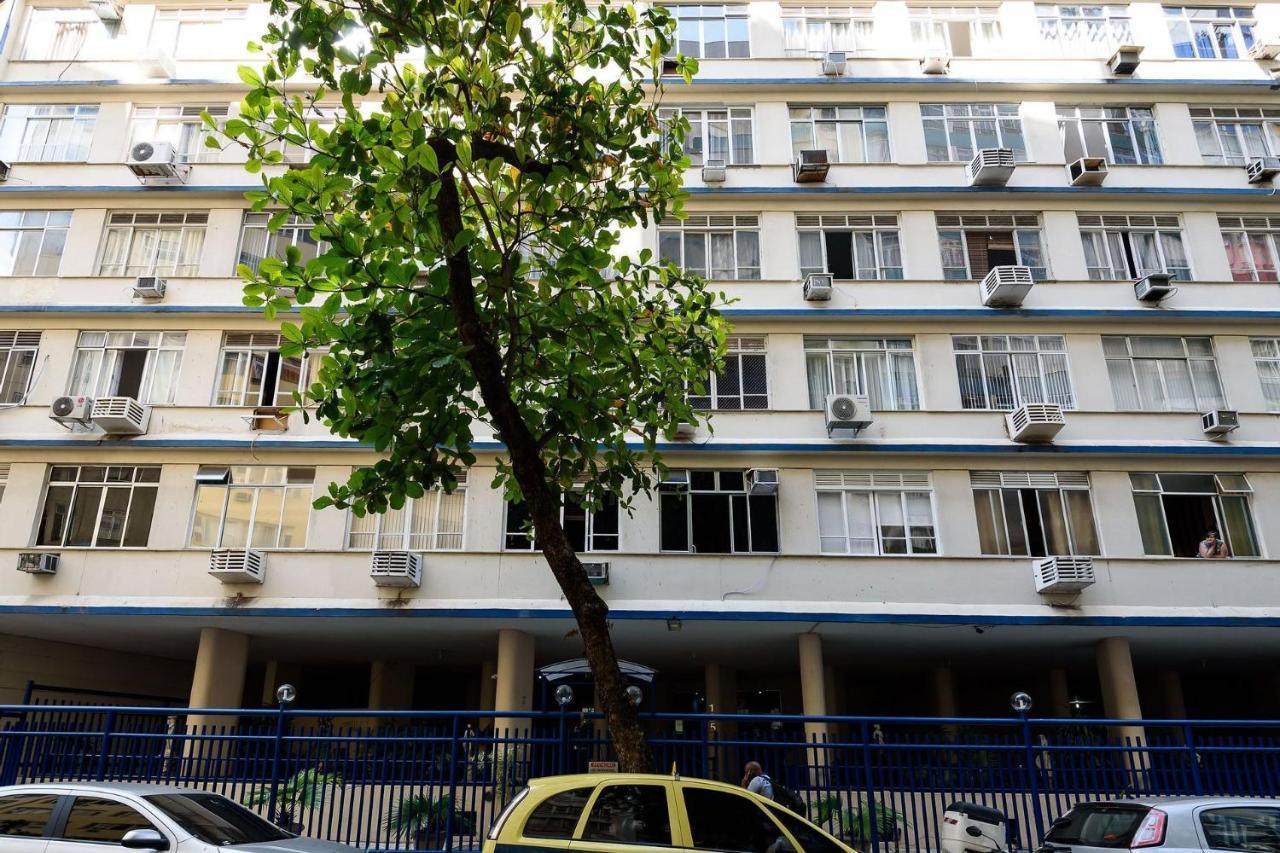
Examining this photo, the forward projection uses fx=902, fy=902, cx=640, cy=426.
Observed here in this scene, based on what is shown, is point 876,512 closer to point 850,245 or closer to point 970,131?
point 850,245

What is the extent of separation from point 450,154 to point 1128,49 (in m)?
18.2

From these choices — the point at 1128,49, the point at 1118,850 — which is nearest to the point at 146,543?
the point at 1118,850

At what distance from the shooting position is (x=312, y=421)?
18609 mm

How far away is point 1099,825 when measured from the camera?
7.71 m

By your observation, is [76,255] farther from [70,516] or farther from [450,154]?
[450,154]

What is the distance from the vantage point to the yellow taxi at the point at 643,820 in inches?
268

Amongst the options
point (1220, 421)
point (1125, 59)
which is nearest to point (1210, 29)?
point (1125, 59)

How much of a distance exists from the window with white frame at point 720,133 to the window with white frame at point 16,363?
14.8 m

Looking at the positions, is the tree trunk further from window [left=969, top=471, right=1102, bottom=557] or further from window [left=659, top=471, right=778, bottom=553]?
window [left=969, top=471, right=1102, bottom=557]

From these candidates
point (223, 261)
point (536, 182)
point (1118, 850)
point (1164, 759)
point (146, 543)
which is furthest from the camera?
point (223, 261)

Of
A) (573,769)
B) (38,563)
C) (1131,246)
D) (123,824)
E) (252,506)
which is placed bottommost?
(123,824)

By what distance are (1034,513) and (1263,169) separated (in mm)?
9705

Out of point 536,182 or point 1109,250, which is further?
point 1109,250

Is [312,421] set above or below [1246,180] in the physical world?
below
